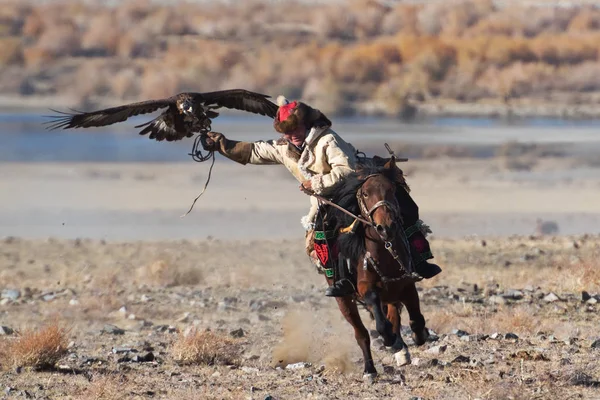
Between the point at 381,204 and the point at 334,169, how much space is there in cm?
65

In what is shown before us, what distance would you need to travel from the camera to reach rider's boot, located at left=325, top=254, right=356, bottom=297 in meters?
11.7

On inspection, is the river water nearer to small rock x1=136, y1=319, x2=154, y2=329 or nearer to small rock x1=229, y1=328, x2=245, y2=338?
small rock x1=136, y1=319, x2=154, y2=329

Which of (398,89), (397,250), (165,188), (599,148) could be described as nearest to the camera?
(397,250)

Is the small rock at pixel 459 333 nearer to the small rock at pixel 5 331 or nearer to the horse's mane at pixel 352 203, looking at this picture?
the horse's mane at pixel 352 203

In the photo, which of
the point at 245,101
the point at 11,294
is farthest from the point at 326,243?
the point at 11,294

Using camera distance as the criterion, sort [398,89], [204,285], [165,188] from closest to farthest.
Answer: [204,285], [165,188], [398,89]

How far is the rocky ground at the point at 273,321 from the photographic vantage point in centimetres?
1147

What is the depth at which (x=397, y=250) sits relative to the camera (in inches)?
444

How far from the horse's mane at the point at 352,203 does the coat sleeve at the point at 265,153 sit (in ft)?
1.99

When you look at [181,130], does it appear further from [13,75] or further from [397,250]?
[13,75]

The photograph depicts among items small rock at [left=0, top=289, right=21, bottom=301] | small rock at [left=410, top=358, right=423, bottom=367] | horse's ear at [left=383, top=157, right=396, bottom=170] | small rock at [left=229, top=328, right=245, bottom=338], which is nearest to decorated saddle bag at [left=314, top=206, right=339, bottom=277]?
horse's ear at [left=383, top=157, right=396, bottom=170]

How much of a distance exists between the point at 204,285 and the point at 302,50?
28081 millimetres

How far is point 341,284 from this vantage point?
11750 mm

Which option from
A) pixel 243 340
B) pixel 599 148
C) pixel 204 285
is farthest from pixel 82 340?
pixel 599 148
